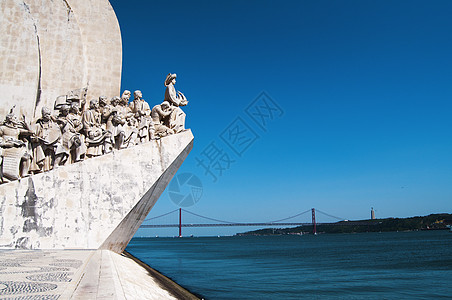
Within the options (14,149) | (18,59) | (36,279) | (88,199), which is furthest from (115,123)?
(36,279)

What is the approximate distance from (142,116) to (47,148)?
1861 millimetres

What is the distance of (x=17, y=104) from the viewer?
7.30 m

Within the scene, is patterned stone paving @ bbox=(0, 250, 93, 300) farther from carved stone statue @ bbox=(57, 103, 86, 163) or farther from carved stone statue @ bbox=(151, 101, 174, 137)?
carved stone statue @ bbox=(151, 101, 174, 137)

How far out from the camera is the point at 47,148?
21.5 ft

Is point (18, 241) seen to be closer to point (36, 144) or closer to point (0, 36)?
point (36, 144)

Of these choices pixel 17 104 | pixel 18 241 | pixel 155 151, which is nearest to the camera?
A: pixel 18 241

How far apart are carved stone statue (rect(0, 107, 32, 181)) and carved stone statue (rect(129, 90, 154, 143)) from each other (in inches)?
77.2

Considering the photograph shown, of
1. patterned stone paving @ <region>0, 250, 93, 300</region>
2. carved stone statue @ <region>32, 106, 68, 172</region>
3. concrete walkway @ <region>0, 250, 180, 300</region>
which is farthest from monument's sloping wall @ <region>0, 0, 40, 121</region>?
concrete walkway @ <region>0, 250, 180, 300</region>

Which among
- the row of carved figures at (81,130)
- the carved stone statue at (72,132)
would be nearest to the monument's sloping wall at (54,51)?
the row of carved figures at (81,130)

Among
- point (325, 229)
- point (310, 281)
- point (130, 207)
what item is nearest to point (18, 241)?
point (130, 207)

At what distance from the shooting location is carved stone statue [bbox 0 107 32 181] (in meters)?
6.12

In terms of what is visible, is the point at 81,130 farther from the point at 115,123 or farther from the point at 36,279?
the point at 36,279

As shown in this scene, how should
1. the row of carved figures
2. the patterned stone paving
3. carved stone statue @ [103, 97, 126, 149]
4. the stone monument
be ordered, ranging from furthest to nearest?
carved stone statue @ [103, 97, 126, 149] → the row of carved figures → the stone monument → the patterned stone paving

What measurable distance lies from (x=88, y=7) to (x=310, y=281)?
858 centimetres
